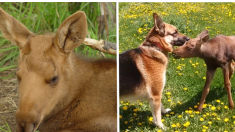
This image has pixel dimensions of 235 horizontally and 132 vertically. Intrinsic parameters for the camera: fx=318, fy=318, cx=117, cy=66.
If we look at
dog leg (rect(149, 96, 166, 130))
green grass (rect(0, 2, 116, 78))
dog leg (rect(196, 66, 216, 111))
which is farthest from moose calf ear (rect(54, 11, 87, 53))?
dog leg (rect(196, 66, 216, 111))

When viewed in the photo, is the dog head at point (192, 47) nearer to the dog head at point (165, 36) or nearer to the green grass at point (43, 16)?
the dog head at point (165, 36)

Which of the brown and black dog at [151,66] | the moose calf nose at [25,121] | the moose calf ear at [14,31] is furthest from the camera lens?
the brown and black dog at [151,66]

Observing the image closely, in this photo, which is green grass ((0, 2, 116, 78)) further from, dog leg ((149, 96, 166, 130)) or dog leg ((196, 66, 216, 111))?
dog leg ((196, 66, 216, 111))

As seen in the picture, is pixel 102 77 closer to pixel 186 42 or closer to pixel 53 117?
pixel 53 117

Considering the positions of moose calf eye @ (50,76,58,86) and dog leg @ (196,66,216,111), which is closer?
moose calf eye @ (50,76,58,86)

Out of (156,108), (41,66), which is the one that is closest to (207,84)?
(156,108)

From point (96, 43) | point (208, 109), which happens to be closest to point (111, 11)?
point (96, 43)

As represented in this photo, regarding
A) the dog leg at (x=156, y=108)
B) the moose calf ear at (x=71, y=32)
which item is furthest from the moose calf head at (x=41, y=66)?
the dog leg at (x=156, y=108)
